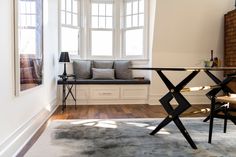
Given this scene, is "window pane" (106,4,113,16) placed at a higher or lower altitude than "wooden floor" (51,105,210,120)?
higher

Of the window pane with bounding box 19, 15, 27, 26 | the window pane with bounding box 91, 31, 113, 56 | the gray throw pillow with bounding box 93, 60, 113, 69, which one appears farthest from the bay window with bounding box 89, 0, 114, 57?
the window pane with bounding box 19, 15, 27, 26

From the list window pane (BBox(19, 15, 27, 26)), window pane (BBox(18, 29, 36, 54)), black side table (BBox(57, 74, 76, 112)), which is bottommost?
black side table (BBox(57, 74, 76, 112))

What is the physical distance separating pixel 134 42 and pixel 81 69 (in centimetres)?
147

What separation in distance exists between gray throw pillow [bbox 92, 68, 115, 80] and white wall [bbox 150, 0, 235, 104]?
1.00 m

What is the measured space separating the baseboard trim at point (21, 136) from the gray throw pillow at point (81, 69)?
6.88 ft

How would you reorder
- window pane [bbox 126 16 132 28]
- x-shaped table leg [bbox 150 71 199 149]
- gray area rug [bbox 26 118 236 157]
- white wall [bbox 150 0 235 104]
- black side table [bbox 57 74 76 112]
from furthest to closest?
window pane [bbox 126 16 132 28] < white wall [bbox 150 0 235 104] < black side table [bbox 57 74 76 112] < x-shaped table leg [bbox 150 71 199 149] < gray area rug [bbox 26 118 236 157]

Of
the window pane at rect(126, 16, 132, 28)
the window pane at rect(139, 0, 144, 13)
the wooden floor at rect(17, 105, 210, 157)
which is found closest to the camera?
the wooden floor at rect(17, 105, 210, 157)

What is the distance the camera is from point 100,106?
566cm

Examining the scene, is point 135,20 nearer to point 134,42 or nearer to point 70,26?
point 134,42

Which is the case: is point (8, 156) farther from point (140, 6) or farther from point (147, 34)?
point (140, 6)

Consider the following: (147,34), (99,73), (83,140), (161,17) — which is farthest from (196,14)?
(83,140)

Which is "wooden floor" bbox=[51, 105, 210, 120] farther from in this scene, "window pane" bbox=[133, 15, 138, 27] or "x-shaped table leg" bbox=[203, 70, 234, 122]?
"window pane" bbox=[133, 15, 138, 27]

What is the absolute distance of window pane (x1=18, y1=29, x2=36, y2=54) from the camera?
9.17 ft

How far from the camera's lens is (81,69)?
19.9 feet
